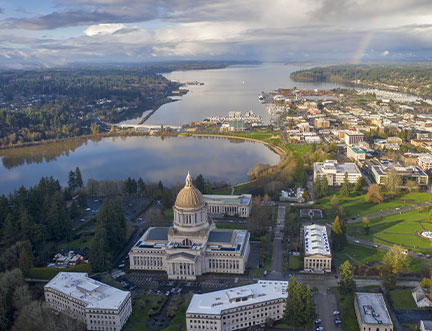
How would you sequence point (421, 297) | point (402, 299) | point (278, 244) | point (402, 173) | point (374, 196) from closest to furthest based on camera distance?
point (421, 297), point (402, 299), point (278, 244), point (374, 196), point (402, 173)

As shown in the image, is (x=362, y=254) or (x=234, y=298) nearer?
(x=234, y=298)

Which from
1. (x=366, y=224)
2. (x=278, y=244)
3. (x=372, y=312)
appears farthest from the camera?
(x=366, y=224)

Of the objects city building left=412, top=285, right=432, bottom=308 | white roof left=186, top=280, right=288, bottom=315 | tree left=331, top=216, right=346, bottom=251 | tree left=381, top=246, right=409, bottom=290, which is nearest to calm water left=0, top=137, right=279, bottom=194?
tree left=331, top=216, right=346, bottom=251

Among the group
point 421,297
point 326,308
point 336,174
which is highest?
point 336,174

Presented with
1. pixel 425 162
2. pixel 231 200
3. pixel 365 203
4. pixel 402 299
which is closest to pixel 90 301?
pixel 402 299

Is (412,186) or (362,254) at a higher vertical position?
(412,186)

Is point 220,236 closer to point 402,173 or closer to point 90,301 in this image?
point 90,301

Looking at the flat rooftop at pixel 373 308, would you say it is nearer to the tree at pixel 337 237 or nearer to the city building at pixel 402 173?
the tree at pixel 337 237
